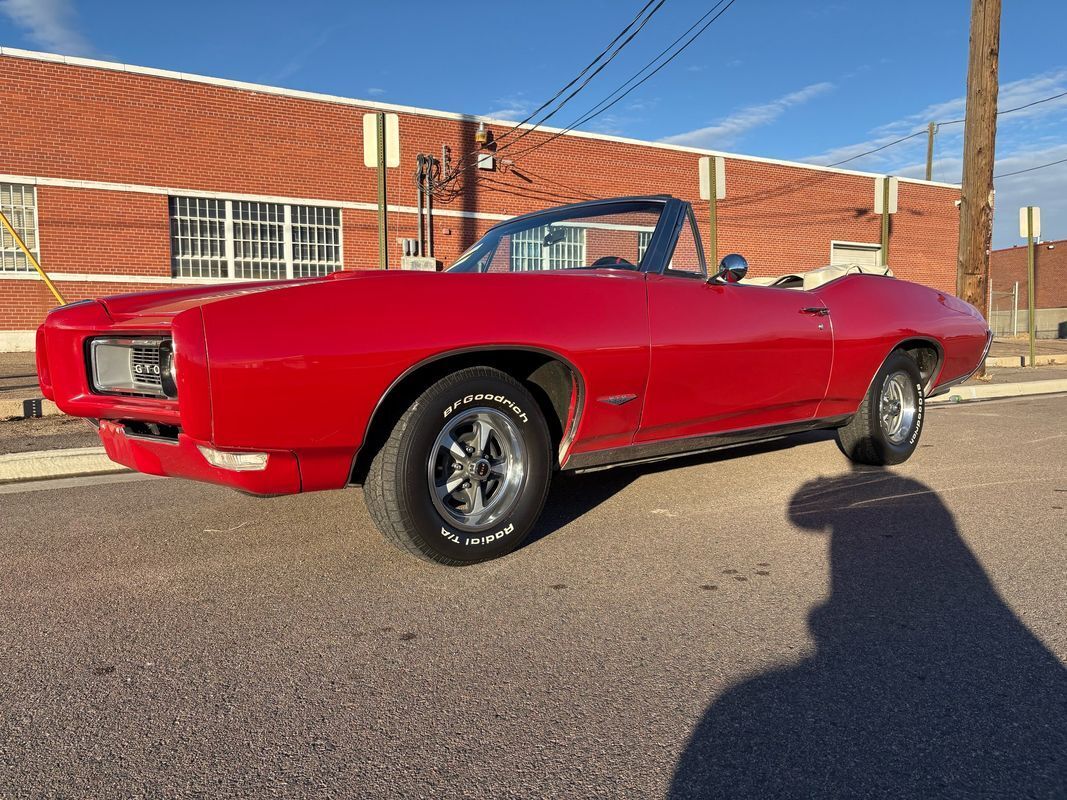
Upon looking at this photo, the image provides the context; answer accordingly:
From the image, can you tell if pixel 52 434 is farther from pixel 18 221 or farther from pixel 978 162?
pixel 18 221

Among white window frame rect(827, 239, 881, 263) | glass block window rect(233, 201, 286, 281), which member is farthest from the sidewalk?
white window frame rect(827, 239, 881, 263)

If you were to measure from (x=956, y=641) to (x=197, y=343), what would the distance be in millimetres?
2499

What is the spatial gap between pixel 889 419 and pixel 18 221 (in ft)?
56.1

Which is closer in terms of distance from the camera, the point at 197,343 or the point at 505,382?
the point at 197,343

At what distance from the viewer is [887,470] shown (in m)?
5.04

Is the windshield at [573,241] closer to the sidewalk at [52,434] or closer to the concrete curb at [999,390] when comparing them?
the sidewalk at [52,434]

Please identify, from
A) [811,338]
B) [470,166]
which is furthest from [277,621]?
[470,166]

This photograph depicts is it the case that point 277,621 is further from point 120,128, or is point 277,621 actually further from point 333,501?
point 120,128

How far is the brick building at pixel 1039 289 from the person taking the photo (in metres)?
43.8

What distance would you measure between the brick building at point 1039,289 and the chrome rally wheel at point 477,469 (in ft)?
145

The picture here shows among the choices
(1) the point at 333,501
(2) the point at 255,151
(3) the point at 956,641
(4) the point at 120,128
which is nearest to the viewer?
(3) the point at 956,641

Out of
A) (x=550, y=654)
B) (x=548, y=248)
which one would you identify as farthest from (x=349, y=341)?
(x=548, y=248)

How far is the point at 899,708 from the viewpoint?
77.6 inches

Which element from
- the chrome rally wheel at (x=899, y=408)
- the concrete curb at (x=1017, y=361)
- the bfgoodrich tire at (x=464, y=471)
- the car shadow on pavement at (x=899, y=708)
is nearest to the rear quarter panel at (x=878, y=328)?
the chrome rally wheel at (x=899, y=408)
